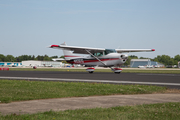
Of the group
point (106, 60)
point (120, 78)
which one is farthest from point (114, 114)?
point (106, 60)

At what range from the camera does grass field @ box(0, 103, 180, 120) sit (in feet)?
22.0

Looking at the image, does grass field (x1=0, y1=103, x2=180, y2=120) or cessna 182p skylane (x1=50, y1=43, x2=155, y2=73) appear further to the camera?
cessna 182p skylane (x1=50, y1=43, x2=155, y2=73)

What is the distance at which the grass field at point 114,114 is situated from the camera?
6.70 m

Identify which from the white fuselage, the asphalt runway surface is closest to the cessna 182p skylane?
the white fuselage

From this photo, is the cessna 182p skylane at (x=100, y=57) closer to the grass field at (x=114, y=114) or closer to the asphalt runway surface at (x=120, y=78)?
the asphalt runway surface at (x=120, y=78)

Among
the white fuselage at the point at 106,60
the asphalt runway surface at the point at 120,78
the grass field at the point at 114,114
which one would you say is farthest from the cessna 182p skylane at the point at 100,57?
the grass field at the point at 114,114

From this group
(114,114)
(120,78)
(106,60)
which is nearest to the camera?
(114,114)

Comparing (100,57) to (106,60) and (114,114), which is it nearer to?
(106,60)

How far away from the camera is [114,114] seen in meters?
7.15

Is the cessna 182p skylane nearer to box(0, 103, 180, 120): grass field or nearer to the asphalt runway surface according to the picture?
the asphalt runway surface

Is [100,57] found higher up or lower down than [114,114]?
higher up

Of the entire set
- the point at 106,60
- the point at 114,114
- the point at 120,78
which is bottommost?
the point at 114,114

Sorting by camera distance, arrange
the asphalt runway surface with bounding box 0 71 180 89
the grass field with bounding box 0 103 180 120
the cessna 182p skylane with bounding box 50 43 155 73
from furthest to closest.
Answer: the cessna 182p skylane with bounding box 50 43 155 73 < the asphalt runway surface with bounding box 0 71 180 89 < the grass field with bounding box 0 103 180 120

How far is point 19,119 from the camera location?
6461 millimetres
